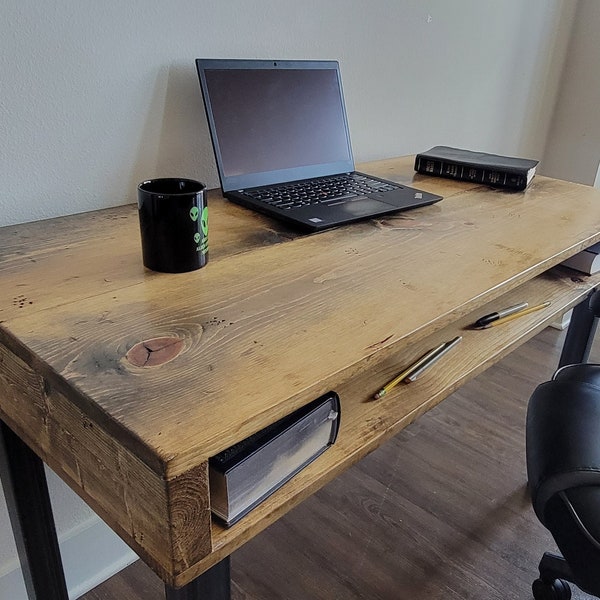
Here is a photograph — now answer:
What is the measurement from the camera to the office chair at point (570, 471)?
612 millimetres

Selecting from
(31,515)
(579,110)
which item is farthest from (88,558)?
(579,110)

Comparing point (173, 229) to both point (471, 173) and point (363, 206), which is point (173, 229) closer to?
point (363, 206)

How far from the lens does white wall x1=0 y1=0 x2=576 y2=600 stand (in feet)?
2.46

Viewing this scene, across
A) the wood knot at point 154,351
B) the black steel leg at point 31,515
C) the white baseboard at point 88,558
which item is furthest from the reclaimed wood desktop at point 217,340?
the white baseboard at point 88,558

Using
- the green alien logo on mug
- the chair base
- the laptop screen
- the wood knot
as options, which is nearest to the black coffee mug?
the green alien logo on mug

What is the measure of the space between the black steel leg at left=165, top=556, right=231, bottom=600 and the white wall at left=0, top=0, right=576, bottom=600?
1.68 ft

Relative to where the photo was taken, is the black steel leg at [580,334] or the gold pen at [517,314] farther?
the black steel leg at [580,334]

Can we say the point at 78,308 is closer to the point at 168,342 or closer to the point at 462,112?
the point at 168,342

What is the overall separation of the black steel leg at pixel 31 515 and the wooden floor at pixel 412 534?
271mm

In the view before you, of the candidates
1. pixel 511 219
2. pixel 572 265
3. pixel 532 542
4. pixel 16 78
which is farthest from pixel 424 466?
pixel 16 78

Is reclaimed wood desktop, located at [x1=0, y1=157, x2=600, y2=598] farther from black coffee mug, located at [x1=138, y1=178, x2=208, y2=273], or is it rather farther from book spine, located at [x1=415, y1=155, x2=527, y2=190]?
book spine, located at [x1=415, y1=155, x2=527, y2=190]

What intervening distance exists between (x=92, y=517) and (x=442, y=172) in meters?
0.91

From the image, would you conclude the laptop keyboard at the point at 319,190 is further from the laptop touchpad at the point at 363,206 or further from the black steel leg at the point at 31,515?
the black steel leg at the point at 31,515

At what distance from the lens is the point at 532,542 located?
1.22 m
